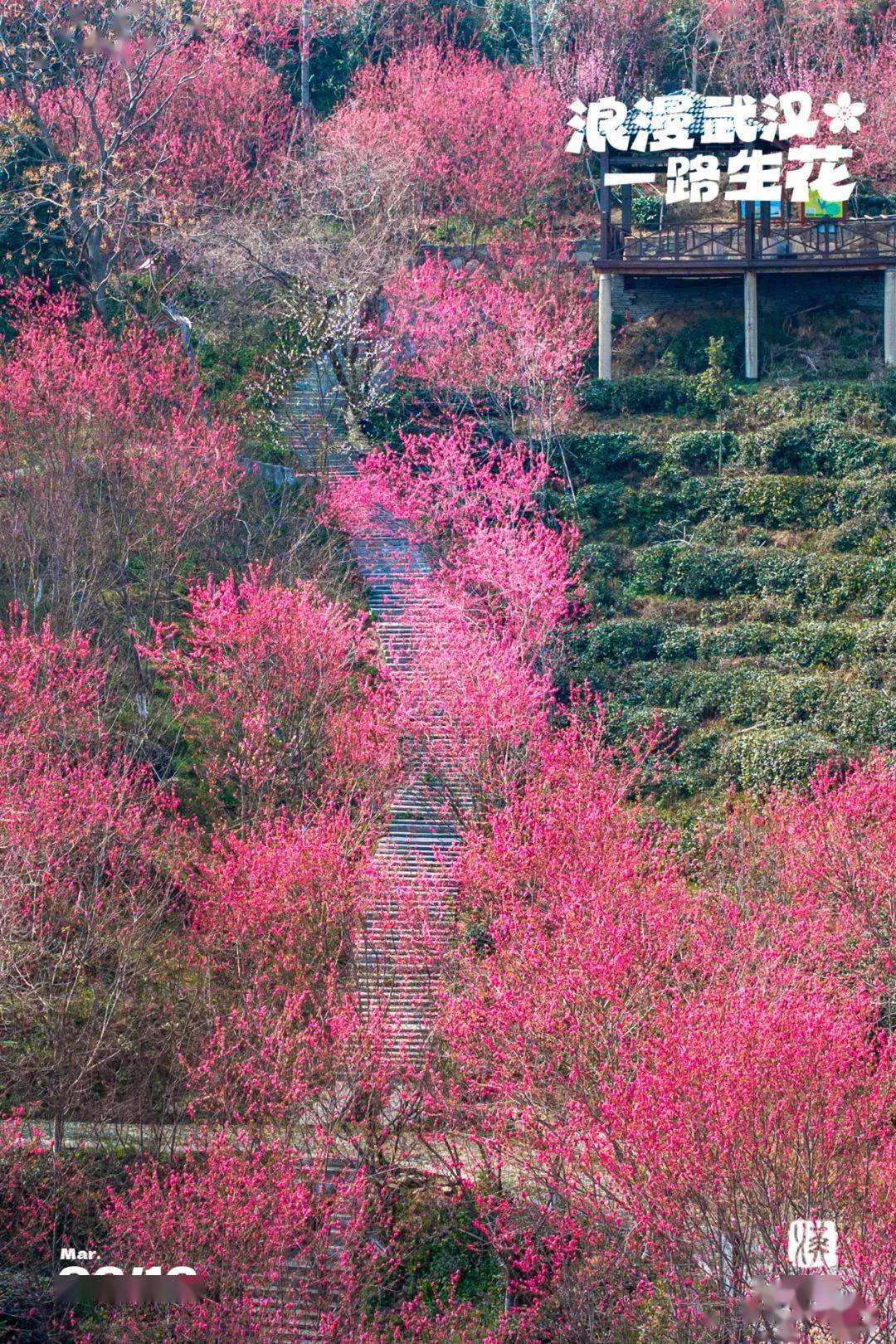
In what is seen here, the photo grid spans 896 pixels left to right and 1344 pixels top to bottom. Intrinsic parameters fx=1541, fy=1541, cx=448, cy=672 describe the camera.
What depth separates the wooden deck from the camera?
30906mm

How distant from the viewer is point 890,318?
3081 cm

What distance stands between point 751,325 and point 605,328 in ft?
9.59

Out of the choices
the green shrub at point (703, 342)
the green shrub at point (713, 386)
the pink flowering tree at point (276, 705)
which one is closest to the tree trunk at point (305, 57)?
the green shrub at point (703, 342)

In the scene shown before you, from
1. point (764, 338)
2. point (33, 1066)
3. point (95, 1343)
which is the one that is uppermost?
point (764, 338)

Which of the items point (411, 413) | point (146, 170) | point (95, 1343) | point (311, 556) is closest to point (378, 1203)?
point (95, 1343)

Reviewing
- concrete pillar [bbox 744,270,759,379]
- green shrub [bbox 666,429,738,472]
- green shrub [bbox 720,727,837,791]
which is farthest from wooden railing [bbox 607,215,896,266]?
green shrub [bbox 720,727,837,791]

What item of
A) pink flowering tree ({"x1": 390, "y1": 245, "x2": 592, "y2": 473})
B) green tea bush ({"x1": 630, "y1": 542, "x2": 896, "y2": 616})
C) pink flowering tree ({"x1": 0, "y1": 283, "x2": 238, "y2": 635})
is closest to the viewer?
pink flowering tree ({"x1": 0, "y1": 283, "x2": 238, "y2": 635})

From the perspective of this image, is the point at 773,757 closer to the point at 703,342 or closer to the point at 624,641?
the point at 624,641

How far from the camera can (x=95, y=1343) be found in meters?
14.1

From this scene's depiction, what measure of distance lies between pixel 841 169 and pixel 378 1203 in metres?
23.7

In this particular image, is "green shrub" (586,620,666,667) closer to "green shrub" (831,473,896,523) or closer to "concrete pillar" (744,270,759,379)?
"green shrub" (831,473,896,523)

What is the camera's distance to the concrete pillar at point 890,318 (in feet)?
101

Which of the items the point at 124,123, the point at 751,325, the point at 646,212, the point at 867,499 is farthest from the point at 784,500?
the point at 124,123

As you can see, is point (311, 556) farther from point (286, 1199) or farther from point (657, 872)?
point (286, 1199)
